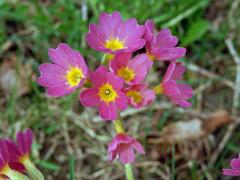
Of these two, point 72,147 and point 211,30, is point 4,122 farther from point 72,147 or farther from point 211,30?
point 211,30

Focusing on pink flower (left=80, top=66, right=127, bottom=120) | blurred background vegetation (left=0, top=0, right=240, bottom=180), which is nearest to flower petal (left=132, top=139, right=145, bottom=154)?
pink flower (left=80, top=66, right=127, bottom=120)

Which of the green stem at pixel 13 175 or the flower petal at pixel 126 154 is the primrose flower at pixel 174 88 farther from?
the green stem at pixel 13 175

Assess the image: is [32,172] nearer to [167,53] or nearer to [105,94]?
[105,94]

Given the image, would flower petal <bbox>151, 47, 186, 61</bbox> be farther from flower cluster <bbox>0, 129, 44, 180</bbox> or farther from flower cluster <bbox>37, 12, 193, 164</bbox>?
flower cluster <bbox>0, 129, 44, 180</bbox>

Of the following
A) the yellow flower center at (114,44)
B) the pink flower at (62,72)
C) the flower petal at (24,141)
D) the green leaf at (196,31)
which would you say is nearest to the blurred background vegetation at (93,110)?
the green leaf at (196,31)

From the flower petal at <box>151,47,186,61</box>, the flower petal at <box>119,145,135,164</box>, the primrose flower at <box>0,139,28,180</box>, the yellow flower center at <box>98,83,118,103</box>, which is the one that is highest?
the flower petal at <box>151,47,186,61</box>

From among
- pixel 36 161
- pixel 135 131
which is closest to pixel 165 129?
pixel 135 131
